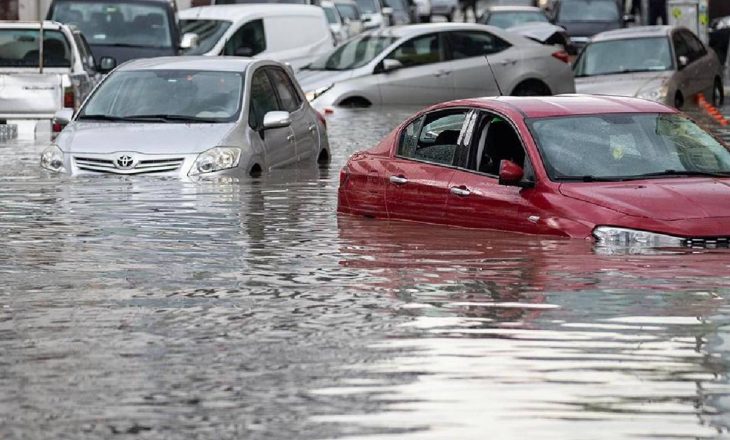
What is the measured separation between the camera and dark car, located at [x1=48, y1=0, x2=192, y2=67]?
28406mm

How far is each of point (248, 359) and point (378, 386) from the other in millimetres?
853

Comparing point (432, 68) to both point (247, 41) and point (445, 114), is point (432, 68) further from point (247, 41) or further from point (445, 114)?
point (445, 114)

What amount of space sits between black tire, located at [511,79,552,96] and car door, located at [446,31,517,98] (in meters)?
0.33

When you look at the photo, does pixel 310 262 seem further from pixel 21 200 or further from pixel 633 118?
pixel 21 200

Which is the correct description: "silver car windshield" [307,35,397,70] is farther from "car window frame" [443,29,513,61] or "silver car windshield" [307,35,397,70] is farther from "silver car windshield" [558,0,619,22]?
"silver car windshield" [558,0,619,22]

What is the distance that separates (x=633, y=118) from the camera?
42.9ft

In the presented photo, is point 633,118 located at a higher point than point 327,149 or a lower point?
higher

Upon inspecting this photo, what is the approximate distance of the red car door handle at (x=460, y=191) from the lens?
43.0ft

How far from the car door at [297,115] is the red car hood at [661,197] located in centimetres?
712

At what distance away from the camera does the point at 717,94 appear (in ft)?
104

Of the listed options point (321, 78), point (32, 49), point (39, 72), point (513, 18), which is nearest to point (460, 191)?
point (39, 72)

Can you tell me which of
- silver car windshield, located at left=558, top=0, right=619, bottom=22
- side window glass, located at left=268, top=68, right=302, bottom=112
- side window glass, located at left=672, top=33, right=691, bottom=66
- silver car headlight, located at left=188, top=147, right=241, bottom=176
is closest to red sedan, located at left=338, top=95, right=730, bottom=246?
silver car headlight, located at left=188, top=147, right=241, bottom=176

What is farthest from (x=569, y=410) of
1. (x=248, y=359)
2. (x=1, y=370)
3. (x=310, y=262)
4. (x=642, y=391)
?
(x=310, y=262)

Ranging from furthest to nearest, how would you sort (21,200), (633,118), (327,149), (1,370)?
(327,149)
(21,200)
(633,118)
(1,370)
